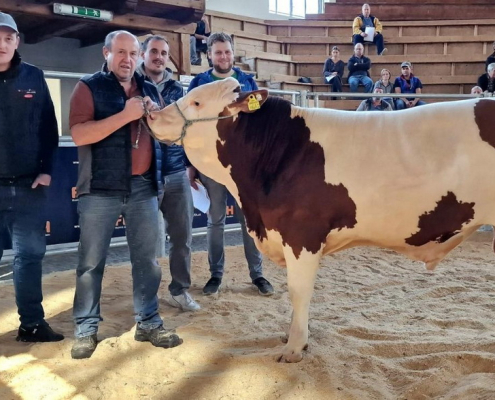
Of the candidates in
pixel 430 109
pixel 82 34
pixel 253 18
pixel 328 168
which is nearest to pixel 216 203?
pixel 328 168

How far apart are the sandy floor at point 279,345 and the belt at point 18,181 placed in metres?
0.96

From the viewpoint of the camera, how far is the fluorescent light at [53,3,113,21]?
6.79 meters

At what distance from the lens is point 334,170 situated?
2.77 m

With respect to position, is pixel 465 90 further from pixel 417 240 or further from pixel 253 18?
pixel 417 240

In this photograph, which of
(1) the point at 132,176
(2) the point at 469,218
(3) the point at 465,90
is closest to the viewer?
(2) the point at 469,218

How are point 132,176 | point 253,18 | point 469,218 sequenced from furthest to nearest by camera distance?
point 253,18, point 132,176, point 469,218

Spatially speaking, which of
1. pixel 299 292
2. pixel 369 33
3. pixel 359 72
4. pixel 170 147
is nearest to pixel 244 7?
pixel 369 33

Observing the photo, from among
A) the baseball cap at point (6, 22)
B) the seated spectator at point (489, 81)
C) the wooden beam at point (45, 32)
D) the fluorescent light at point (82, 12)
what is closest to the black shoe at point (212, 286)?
the baseball cap at point (6, 22)

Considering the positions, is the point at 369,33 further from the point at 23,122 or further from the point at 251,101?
the point at 23,122

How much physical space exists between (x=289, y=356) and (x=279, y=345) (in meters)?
0.24

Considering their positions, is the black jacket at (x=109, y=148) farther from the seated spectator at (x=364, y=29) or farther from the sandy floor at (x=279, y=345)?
the seated spectator at (x=364, y=29)

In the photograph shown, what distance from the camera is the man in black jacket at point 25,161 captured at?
3.03 meters

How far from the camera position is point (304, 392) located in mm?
2562

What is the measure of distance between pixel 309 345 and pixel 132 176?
139cm
